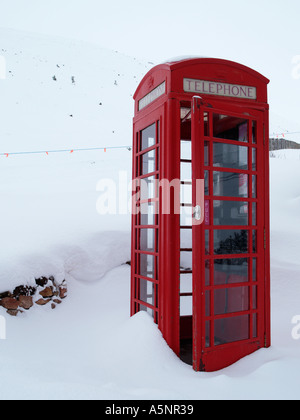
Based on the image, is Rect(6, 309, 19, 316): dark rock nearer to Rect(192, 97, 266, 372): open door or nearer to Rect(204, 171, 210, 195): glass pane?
Rect(192, 97, 266, 372): open door

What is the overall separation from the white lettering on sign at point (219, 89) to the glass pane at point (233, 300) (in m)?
1.92

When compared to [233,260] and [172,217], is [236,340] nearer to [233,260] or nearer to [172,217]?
[233,260]

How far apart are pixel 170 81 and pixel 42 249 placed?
2929 mm

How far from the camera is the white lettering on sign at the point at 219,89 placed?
147 inches

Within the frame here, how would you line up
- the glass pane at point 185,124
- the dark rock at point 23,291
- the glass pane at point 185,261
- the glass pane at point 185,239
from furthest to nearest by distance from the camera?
the glass pane at point 185,239 → the glass pane at point 185,261 → the dark rock at point 23,291 → the glass pane at point 185,124

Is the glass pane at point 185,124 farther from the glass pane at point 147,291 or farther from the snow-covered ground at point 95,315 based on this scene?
the snow-covered ground at point 95,315

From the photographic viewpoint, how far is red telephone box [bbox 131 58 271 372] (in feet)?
11.6

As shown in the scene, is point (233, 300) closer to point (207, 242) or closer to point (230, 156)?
point (207, 242)

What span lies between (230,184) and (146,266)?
1237mm

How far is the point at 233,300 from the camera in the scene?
3.87 metres

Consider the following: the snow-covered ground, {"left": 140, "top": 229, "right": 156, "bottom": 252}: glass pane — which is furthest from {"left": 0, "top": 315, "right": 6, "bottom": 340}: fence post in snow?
{"left": 140, "top": 229, "right": 156, "bottom": 252}: glass pane

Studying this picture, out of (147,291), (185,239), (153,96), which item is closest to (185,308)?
(147,291)

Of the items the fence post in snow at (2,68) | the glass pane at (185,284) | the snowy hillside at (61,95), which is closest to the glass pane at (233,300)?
the glass pane at (185,284)

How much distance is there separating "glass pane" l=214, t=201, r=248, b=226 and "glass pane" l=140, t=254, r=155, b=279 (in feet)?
2.66
